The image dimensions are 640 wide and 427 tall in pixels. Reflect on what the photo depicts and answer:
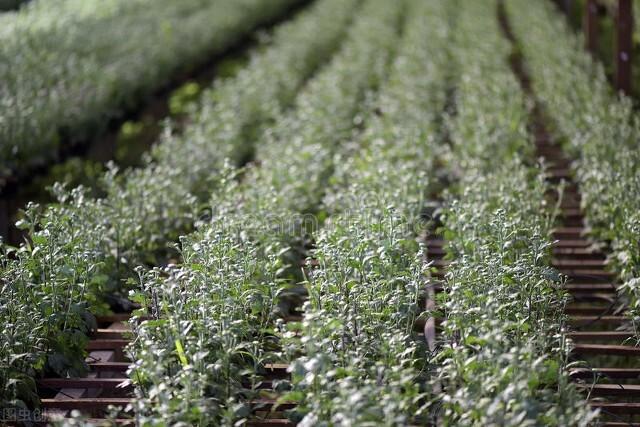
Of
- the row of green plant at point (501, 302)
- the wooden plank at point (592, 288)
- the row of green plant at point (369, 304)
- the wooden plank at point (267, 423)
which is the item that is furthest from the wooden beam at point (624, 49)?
the wooden plank at point (267, 423)

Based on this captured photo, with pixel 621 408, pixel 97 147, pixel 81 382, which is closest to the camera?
pixel 621 408

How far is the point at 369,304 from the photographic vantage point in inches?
163

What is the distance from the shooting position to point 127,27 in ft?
44.6

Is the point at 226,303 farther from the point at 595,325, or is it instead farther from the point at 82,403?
the point at 595,325

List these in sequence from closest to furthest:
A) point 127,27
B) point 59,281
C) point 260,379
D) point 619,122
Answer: point 260,379, point 59,281, point 619,122, point 127,27

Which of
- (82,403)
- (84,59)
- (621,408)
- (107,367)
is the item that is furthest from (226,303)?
(84,59)

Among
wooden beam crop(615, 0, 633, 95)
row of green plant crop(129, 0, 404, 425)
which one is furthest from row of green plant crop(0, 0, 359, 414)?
wooden beam crop(615, 0, 633, 95)

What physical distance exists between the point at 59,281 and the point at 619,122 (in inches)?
200

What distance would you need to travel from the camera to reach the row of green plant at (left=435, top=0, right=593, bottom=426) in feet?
10.9

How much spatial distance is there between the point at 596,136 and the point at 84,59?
19.0 feet

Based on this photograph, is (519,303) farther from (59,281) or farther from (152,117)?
(152,117)

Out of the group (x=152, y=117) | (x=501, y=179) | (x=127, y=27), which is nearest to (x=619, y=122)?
(x=501, y=179)

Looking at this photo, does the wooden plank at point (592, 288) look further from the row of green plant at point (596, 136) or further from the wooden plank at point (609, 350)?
the wooden plank at point (609, 350)

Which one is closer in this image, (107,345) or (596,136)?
(107,345)
